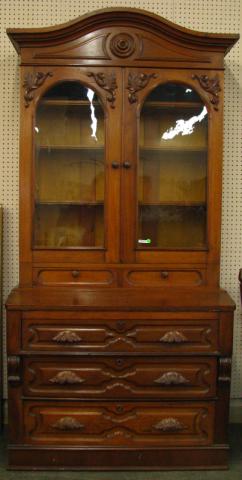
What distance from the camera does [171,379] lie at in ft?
8.09

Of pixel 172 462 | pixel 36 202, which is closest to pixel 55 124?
pixel 36 202

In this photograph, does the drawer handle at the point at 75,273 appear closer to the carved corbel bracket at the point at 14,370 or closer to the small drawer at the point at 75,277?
the small drawer at the point at 75,277

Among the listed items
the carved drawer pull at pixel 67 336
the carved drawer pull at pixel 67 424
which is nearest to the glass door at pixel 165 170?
the carved drawer pull at pixel 67 336

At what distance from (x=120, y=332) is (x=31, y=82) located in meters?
1.37

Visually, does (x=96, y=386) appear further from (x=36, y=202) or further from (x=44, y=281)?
(x=36, y=202)

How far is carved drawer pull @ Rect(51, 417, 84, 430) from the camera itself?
2482 mm

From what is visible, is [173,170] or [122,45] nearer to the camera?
[122,45]

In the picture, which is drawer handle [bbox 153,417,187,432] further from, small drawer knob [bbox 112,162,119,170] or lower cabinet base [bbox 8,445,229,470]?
small drawer knob [bbox 112,162,119,170]

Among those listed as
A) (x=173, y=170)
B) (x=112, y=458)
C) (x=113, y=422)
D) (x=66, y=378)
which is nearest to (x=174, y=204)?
(x=173, y=170)

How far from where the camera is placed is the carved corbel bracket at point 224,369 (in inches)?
96.7

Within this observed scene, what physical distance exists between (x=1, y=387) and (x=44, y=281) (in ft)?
2.71

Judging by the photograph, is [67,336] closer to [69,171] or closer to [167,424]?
[167,424]

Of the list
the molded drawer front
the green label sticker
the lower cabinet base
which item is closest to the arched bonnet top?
the green label sticker

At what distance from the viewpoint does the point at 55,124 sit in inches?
106
